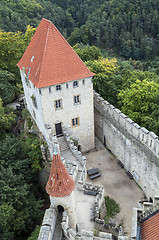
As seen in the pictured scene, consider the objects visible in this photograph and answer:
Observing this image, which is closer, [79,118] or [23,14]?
[79,118]

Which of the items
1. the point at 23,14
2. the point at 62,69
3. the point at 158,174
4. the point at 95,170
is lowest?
the point at 95,170

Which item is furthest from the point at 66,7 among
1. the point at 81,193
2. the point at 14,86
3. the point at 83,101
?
the point at 81,193

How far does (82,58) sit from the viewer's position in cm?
4816

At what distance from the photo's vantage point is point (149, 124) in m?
28.6

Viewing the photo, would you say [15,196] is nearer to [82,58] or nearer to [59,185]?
[59,185]

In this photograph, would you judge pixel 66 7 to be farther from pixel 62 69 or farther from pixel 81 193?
pixel 81 193

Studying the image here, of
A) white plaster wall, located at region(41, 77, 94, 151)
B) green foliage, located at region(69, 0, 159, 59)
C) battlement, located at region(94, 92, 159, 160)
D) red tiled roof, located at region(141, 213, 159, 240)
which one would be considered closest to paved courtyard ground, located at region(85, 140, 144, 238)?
white plaster wall, located at region(41, 77, 94, 151)

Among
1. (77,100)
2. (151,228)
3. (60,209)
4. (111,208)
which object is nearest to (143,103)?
(77,100)

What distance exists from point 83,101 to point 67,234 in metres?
16.3

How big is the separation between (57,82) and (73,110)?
15.8 ft

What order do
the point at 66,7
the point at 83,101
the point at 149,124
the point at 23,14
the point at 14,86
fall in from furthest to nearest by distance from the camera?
1. the point at 66,7
2. the point at 23,14
3. the point at 14,86
4. the point at 83,101
5. the point at 149,124

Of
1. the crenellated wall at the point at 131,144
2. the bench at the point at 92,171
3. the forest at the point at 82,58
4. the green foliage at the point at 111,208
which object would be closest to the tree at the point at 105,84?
the forest at the point at 82,58

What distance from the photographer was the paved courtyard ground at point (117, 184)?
25.4 metres

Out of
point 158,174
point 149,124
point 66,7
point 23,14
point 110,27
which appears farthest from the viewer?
point 66,7
